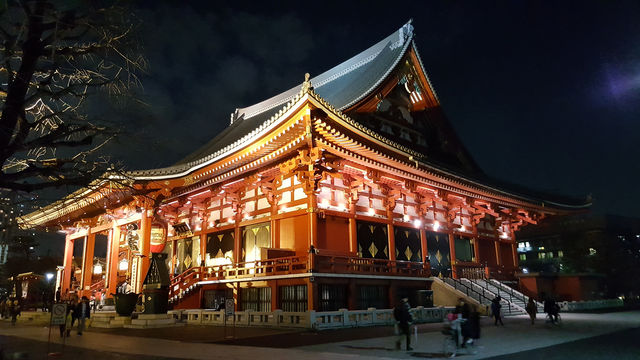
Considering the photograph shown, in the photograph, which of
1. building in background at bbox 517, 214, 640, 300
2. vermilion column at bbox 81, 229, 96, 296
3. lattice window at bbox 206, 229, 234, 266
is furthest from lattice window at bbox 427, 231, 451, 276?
vermilion column at bbox 81, 229, 96, 296

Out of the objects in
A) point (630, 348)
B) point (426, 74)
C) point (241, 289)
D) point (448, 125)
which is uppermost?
point (426, 74)

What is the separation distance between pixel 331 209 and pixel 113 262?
1516 centimetres

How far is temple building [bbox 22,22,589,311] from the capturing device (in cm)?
1931

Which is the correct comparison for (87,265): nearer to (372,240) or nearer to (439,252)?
(372,240)

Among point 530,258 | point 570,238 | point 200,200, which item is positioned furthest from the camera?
point 530,258

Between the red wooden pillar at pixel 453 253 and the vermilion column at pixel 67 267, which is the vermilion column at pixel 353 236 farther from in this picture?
the vermilion column at pixel 67 267

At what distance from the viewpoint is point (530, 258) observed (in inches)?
2621

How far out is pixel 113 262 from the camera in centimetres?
2731

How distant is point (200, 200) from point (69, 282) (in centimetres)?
1566

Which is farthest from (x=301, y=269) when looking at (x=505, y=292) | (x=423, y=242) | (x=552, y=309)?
(x=505, y=292)

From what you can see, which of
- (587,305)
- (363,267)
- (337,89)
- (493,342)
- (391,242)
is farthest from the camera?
(337,89)

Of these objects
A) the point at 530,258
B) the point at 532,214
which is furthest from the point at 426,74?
the point at 530,258

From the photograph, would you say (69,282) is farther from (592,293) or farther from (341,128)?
(592,293)

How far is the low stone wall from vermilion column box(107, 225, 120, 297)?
27.5m
